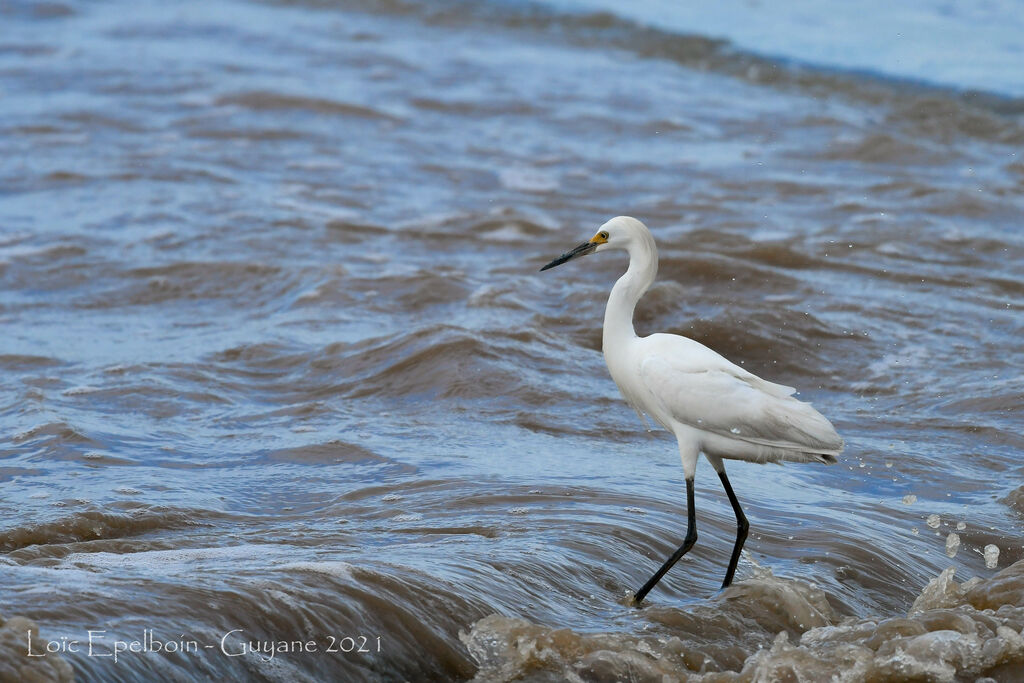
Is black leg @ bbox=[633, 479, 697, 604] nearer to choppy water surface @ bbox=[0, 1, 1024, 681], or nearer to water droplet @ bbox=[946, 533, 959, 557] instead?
choppy water surface @ bbox=[0, 1, 1024, 681]

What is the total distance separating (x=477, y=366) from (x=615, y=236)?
6.64 ft

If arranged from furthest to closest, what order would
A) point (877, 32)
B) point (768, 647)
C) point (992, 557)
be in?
point (877, 32) < point (992, 557) < point (768, 647)

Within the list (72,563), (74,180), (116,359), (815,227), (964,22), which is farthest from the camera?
(964,22)

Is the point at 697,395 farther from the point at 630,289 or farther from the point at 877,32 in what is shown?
the point at 877,32

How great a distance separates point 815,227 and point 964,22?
323 inches

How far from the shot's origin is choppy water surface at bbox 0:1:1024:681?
3.86 meters

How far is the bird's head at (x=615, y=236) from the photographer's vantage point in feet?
14.6

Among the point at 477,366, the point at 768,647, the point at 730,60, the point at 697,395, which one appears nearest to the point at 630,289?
the point at 697,395

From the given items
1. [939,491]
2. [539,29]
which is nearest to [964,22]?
[539,29]

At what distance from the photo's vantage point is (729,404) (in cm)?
427

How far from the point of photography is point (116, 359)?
652 centimetres

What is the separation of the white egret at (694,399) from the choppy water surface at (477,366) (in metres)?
0.40

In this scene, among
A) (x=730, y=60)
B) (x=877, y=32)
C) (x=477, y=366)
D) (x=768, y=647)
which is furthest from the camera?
(x=877, y=32)

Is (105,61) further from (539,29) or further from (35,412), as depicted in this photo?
(35,412)
